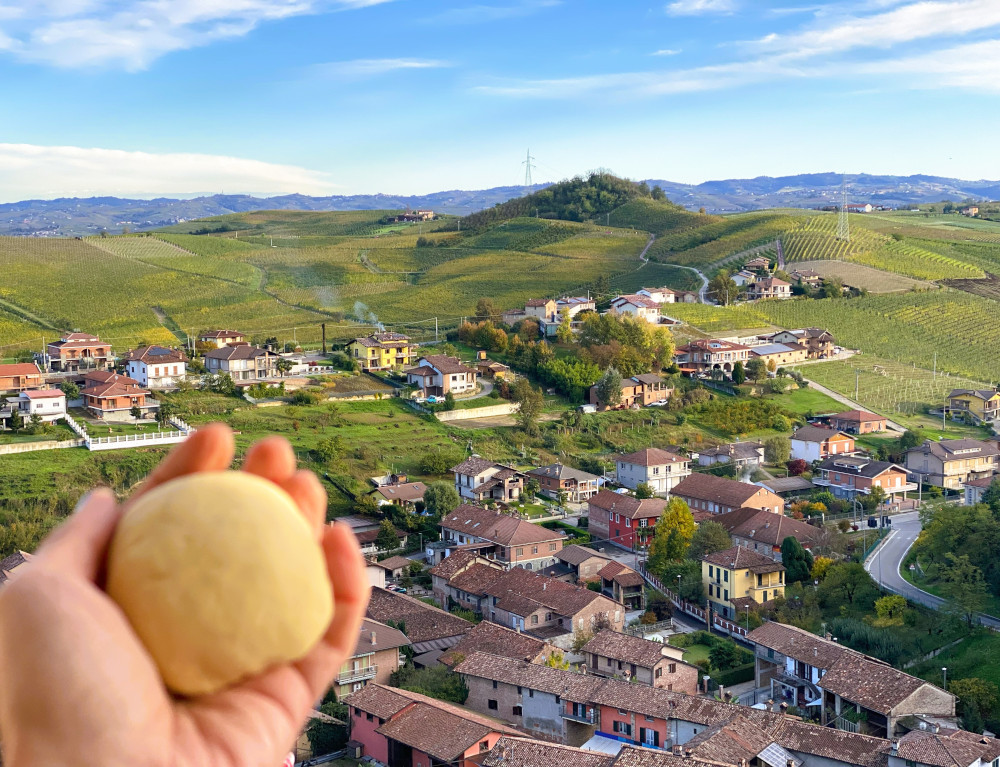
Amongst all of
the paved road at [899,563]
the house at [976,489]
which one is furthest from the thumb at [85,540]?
the house at [976,489]

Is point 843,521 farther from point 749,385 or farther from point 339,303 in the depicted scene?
point 339,303

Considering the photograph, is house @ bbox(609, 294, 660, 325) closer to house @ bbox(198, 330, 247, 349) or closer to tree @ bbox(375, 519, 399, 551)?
house @ bbox(198, 330, 247, 349)

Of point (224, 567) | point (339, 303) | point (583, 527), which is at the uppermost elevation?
point (224, 567)

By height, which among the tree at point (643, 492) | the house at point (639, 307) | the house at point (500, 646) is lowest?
the tree at point (643, 492)

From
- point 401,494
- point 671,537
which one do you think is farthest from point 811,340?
point 401,494

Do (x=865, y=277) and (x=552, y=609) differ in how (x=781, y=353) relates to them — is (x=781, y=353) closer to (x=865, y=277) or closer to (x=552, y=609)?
(x=865, y=277)

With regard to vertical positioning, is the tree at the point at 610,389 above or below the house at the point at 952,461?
above

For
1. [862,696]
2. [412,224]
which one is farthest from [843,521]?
[412,224]

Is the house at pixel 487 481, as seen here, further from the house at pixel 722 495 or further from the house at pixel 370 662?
the house at pixel 370 662

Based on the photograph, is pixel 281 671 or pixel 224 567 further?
pixel 281 671
